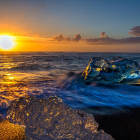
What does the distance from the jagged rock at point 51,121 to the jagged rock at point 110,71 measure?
3.70 meters

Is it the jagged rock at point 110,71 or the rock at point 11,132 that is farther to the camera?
the jagged rock at point 110,71

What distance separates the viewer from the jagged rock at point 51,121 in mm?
1474

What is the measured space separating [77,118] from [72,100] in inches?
62.7

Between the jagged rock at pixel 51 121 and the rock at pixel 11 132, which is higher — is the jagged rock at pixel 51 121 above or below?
above

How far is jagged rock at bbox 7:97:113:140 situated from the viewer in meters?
1.47

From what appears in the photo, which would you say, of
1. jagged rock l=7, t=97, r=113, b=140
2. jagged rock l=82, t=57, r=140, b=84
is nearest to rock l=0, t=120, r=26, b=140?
jagged rock l=7, t=97, r=113, b=140

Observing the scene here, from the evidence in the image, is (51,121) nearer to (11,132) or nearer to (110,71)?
(11,132)

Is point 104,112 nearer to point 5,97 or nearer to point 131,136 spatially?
point 131,136

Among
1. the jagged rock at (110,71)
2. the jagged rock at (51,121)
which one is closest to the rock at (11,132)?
the jagged rock at (51,121)

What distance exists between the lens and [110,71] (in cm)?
545

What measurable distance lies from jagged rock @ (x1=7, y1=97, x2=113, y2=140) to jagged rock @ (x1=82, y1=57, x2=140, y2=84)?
370 cm

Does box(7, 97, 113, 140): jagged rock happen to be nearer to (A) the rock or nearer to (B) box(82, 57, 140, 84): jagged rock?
(A) the rock

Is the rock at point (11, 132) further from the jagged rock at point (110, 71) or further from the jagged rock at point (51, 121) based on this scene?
the jagged rock at point (110, 71)

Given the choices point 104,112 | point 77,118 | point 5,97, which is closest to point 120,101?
point 104,112
